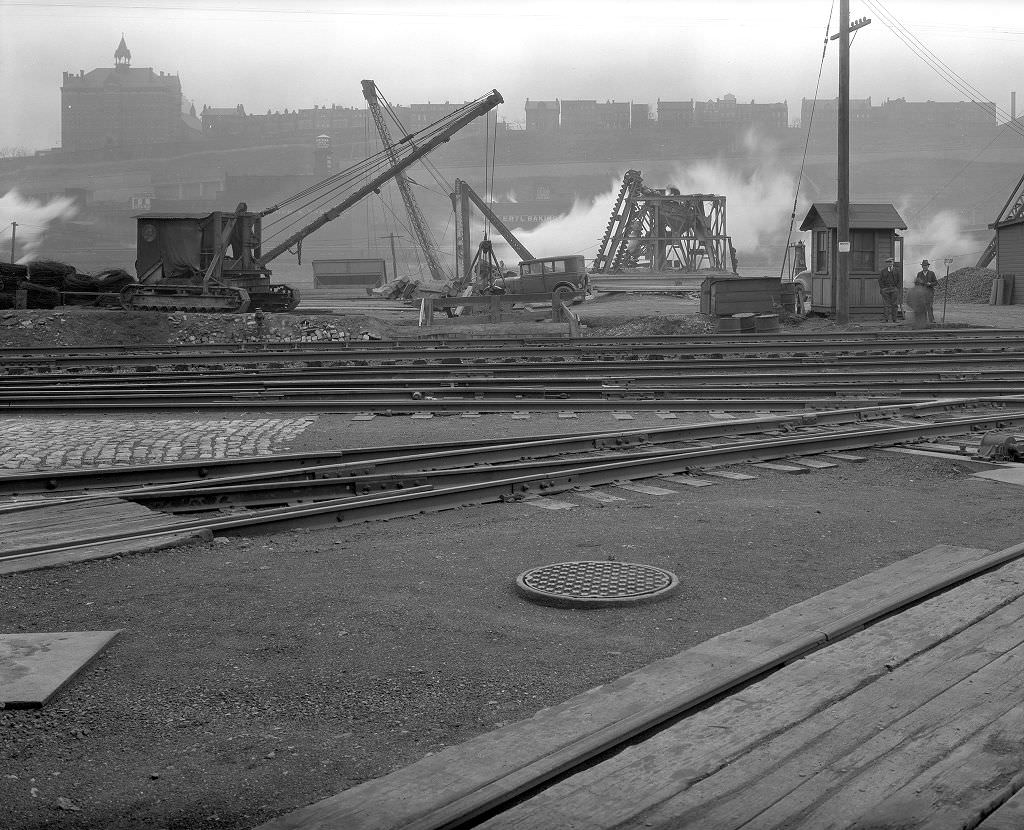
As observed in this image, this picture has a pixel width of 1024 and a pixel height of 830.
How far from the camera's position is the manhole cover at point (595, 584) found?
18.4ft

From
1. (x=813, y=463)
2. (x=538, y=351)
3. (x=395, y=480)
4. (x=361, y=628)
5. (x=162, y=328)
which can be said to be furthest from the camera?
(x=162, y=328)

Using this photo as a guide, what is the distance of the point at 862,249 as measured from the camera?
3017 cm

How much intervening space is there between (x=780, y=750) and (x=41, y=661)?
294cm

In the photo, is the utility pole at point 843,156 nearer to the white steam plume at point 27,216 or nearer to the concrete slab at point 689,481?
the concrete slab at point 689,481

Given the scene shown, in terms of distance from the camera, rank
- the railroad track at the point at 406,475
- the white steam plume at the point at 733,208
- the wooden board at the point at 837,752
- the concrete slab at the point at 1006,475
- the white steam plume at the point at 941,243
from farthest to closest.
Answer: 1. the white steam plume at the point at 733,208
2. the white steam plume at the point at 941,243
3. the concrete slab at the point at 1006,475
4. the railroad track at the point at 406,475
5. the wooden board at the point at 837,752

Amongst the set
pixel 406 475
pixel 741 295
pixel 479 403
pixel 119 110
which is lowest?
pixel 406 475

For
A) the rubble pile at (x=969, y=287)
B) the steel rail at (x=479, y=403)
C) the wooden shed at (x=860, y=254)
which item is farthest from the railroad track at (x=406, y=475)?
the rubble pile at (x=969, y=287)

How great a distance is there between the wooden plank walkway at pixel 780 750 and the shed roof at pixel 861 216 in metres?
26.5

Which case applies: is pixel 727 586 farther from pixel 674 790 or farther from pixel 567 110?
pixel 567 110

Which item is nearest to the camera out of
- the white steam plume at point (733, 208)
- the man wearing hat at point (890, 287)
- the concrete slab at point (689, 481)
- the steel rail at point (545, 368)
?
the concrete slab at point (689, 481)

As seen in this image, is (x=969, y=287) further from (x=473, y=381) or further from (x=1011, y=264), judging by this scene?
(x=473, y=381)

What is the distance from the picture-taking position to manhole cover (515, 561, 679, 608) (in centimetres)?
561

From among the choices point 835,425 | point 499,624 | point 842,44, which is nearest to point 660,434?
point 835,425

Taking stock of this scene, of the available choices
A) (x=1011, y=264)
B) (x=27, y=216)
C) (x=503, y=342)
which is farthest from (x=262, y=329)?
(x=27, y=216)
